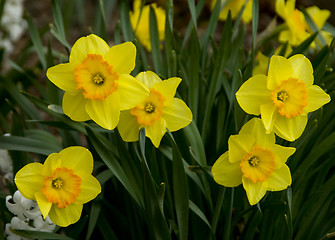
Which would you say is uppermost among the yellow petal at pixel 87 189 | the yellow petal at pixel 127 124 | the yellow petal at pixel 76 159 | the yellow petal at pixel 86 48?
the yellow petal at pixel 86 48

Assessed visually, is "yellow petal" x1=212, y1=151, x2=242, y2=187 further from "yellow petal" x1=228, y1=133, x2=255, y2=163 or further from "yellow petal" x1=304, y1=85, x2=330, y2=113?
"yellow petal" x1=304, y1=85, x2=330, y2=113

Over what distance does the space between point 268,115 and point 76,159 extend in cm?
45

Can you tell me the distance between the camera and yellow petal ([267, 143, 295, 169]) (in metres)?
1.05

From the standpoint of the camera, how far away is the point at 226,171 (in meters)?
1.07

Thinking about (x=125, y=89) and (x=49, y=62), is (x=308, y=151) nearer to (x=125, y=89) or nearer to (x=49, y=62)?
(x=125, y=89)

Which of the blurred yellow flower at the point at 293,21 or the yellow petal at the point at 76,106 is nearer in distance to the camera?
the yellow petal at the point at 76,106

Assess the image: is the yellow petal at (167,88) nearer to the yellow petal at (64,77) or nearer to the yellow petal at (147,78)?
the yellow petal at (147,78)

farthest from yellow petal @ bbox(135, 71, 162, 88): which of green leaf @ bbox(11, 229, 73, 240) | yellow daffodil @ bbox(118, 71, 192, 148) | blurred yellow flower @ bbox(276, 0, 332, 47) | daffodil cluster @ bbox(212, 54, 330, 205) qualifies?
blurred yellow flower @ bbox(276, 0, 332, 47)

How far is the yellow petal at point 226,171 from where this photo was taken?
3.50 feet

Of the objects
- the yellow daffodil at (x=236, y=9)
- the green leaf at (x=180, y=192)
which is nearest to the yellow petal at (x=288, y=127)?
the green leaf at (x=180, y=192)

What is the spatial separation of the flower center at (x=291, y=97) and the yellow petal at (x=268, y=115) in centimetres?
2

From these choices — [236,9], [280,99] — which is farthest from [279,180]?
[236,9]

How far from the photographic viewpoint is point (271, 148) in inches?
41.6

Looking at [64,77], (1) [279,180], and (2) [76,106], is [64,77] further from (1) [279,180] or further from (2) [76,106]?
(1) [279,180]
